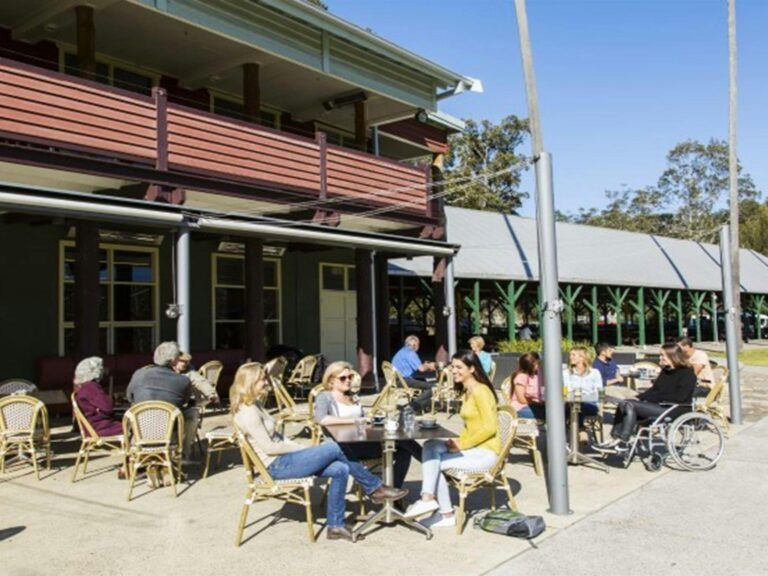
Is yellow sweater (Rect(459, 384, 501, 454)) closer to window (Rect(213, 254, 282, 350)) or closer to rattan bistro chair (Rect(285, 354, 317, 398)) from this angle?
rattan bistro chair (Rect(285, 354, 317, 398))

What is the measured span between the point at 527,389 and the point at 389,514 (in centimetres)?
306

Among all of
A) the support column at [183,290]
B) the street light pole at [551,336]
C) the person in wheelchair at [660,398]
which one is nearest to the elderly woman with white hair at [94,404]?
the support column at [183,290]

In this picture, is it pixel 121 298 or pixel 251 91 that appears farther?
pixel 121 298

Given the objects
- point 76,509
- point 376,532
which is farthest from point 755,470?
point 76,509

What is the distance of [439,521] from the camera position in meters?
5.13

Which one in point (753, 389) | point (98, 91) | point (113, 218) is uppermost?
point (98, 91)

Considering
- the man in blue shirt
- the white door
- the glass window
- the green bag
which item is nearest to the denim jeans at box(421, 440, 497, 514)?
the green bag

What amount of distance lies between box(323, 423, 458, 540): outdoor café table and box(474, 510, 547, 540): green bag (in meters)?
0.45

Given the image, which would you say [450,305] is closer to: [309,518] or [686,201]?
[309,518]

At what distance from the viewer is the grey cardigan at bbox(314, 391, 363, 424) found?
5613mm

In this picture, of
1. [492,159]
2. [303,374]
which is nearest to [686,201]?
[492,159]

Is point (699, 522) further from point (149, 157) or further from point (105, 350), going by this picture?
point (105, 350)

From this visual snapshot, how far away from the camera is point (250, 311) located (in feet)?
38.4

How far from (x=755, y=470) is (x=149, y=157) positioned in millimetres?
7991
